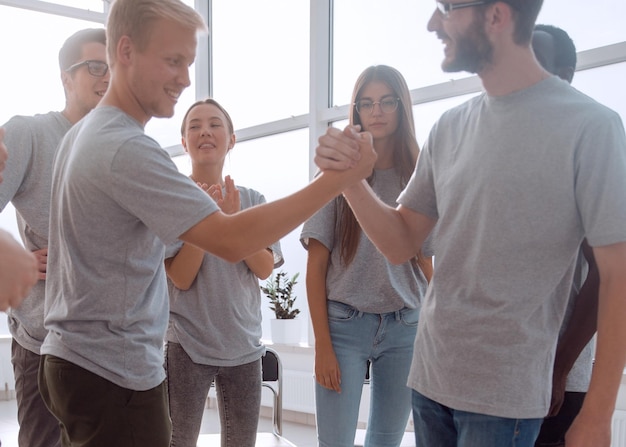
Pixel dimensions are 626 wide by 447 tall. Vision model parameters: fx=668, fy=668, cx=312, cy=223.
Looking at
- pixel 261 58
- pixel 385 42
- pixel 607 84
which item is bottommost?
pixel 607 84

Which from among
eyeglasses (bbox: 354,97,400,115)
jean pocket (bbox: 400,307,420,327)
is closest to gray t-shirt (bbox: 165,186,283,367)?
jean pocket (bbox: 400,307,420,327)

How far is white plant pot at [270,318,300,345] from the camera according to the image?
16.5ft

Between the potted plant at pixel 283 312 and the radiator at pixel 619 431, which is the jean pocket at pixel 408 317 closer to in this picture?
the radiator at pixel 619 431

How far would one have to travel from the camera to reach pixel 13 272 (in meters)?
1.00

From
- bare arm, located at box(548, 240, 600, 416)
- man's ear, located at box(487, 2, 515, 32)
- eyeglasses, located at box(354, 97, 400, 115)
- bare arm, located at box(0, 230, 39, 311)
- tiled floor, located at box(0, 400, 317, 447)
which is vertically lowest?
tiled floor, located at box(0, 400, 317, 447)

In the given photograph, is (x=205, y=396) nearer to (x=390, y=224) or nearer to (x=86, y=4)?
(x=390, y=224)

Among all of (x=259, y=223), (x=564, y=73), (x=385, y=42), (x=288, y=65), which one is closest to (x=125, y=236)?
(x=259, y=223)

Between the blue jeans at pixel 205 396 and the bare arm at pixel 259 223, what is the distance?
3.13 ft

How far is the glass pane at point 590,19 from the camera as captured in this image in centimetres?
339

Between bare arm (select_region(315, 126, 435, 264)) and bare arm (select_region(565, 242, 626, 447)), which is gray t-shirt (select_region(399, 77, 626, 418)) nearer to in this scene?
bare arm (select_region(565, 242, 626, 447))

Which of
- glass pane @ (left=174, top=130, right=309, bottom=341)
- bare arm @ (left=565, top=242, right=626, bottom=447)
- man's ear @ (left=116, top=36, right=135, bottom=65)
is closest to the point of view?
bare arm @ (left=565, top=242, right=626, bottom=447)

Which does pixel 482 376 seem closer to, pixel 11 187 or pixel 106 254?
pixel 106 254

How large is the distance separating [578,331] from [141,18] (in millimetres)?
1119

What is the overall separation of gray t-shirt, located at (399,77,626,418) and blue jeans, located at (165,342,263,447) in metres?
1.06
